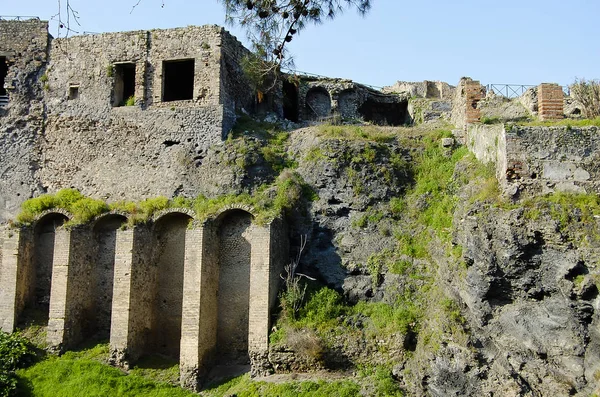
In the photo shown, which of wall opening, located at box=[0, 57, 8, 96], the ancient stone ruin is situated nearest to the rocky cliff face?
the ancient stone ruin

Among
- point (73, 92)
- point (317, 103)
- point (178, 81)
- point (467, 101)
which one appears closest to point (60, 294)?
point (73, 92)

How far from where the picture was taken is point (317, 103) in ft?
94.0

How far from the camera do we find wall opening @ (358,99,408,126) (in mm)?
29359

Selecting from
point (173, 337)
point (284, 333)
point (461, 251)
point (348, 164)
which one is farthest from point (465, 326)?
point (173, 337)

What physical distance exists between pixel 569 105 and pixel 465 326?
329 inches

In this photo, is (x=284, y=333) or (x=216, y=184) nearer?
(x=284, y=333)

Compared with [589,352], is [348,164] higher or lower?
higher

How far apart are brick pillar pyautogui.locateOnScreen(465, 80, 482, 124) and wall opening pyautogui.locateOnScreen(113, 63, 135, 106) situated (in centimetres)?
1024

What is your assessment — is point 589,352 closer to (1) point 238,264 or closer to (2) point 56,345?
(1) point 238,264

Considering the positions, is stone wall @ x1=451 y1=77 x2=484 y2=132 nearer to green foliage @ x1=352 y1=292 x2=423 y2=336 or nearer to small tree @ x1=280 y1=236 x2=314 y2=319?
green foliage @ x1=352 y1=292 x2=423 y2=336

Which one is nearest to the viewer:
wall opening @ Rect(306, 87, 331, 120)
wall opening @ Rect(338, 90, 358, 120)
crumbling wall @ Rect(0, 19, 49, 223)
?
crumbling wall @ Rect(0, 19, 49, 223)

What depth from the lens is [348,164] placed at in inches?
878

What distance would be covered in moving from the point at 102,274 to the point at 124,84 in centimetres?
668

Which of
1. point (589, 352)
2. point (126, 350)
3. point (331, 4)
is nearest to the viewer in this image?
point (331, 4)
